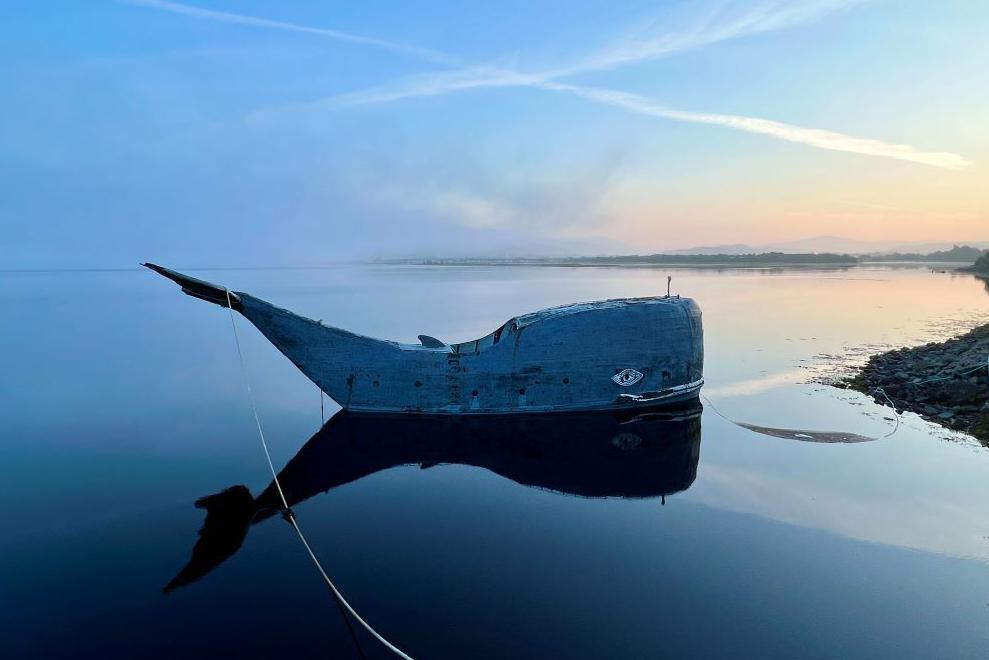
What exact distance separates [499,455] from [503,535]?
4201 millimetres

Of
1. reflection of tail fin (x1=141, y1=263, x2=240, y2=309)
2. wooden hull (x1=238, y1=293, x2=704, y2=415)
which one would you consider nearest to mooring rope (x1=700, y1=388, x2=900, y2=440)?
wooden hull (x1=238, y1=293, x2=704, y2=415)

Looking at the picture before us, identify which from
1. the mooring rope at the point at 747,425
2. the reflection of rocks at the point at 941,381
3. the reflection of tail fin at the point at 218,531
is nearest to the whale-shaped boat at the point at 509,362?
the mooring rope at the point at 747,425

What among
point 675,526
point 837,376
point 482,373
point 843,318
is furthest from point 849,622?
point 843,318

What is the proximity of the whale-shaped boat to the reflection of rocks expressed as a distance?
8.40 m

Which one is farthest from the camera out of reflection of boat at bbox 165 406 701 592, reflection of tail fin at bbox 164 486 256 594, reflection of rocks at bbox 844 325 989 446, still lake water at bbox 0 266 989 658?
reflection of rocks at bbox 844 325 989 446

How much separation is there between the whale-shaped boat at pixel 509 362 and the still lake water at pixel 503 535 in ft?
3.37

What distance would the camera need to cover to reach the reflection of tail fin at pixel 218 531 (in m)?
8.96

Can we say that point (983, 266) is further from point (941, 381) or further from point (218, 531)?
point (218, 531)

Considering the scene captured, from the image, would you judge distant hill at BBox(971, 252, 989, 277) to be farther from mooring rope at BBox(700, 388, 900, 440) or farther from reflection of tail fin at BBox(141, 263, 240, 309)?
reflection of tail fin at BBox(141, 263, 240, 309)

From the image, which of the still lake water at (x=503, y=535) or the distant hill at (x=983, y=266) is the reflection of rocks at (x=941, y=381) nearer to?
the still lake water at (x=503, y=535)

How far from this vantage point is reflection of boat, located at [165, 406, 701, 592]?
11.6m

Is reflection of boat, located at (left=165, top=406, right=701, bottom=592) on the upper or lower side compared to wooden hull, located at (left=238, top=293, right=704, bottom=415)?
lower

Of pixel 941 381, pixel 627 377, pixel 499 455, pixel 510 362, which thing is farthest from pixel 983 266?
pixel 499 455

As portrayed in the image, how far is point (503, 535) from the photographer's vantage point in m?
10.2
